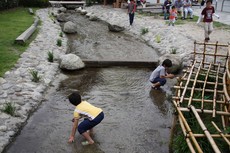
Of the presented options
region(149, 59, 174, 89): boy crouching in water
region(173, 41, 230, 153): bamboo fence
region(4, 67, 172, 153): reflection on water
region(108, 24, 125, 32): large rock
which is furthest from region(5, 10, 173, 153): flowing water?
region(108, 24, 125, 32): large rock

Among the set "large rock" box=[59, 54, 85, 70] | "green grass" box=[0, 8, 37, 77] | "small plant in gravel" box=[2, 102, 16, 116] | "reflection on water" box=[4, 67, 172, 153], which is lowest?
"reflection on water" box=[4, 67, 172, 153]

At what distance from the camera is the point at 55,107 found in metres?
7.61

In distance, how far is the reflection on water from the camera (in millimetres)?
5840

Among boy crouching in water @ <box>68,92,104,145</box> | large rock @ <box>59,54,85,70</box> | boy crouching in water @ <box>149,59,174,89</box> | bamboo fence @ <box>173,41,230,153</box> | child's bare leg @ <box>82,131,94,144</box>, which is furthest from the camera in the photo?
large rock @ <box>59,54,85,70</box>

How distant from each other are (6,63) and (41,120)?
12.1 ft

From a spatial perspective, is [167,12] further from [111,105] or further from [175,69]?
[111,105]

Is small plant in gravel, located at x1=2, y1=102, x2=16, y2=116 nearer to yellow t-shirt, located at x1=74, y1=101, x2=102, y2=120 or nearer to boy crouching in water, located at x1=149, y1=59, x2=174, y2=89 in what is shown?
yellow t-shirt, located at x1=74, y1=101, x2=102, y2=120

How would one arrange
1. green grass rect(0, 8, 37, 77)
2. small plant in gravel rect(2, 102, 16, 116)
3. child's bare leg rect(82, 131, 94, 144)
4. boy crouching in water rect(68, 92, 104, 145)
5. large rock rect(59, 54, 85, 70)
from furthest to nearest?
large rock rect(59, 54, 85, 70), green grass rect(0, 8, 37, 77), small plant in gravel rect(2, 102, 16, 116), child's bare leg rect(82, 131, 94, 144), boy crouching in water rect(68, 92, 104, 145)

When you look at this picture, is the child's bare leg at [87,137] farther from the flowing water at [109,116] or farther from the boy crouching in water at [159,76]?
the boy crouching in water at [159,76]

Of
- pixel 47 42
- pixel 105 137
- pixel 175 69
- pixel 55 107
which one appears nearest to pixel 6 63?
pixel 55 107

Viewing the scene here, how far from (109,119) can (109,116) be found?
0.17 m

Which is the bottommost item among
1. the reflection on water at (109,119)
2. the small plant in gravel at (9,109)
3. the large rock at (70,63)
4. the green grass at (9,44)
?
the reflection on water at (109,119)

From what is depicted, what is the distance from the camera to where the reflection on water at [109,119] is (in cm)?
584

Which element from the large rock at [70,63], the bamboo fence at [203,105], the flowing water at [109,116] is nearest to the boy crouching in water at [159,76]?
the flowing water at [109,116]
